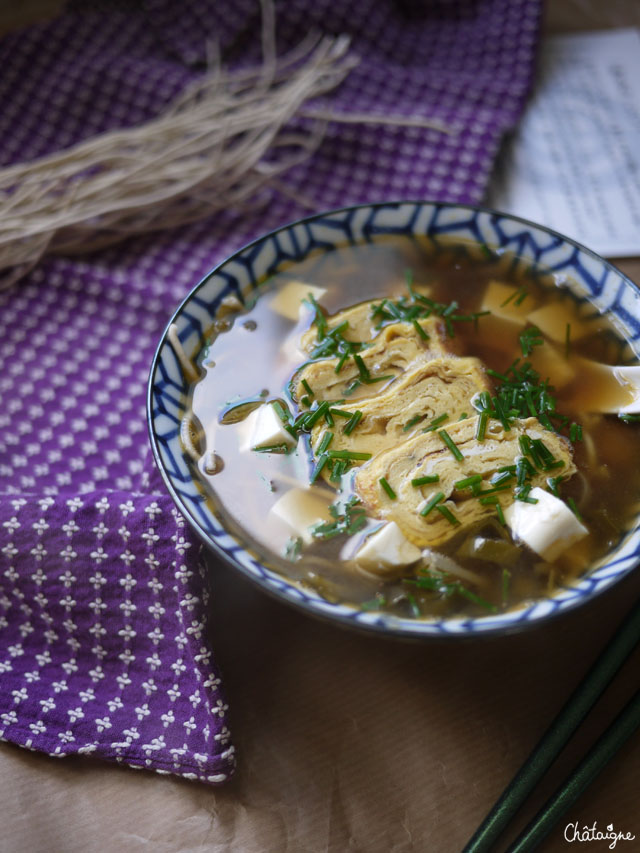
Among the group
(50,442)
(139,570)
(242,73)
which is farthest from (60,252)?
(139,570)

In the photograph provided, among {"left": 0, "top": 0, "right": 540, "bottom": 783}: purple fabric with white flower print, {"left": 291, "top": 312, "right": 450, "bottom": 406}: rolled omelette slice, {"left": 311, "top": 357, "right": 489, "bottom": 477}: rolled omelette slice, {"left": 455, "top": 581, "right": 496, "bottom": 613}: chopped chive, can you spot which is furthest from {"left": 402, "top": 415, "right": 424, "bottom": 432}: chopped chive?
{"left": 0, "top": 0, "right": 540, "bottom": 783}: purple fabric with white flower print

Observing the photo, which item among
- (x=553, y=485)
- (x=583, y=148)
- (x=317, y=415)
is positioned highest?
(x=583, y=148)

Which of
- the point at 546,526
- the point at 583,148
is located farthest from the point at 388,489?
the point at 583,148

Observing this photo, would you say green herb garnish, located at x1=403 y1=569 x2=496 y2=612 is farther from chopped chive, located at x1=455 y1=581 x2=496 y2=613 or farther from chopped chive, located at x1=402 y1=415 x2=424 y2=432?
chopped chive, located at x1=402 y1=415 x2=424 y2=432

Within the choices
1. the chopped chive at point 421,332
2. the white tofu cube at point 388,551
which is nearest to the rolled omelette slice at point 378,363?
the chopped chive at point 421,332

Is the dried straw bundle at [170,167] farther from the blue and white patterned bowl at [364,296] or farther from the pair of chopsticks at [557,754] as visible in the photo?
the pair of chopsticks at [557,754]

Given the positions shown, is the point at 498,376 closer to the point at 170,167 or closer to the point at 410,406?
the point at 410,406
